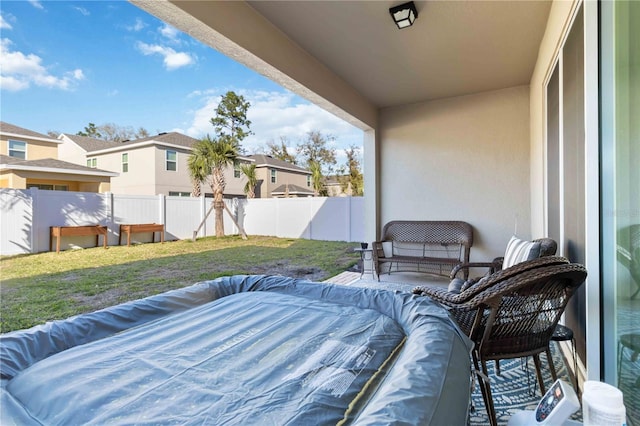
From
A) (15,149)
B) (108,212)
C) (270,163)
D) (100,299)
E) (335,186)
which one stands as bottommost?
(100,299)

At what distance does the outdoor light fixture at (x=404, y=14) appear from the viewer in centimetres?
244

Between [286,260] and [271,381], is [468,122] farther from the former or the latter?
[271,381]

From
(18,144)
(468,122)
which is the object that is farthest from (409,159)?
(18,144)

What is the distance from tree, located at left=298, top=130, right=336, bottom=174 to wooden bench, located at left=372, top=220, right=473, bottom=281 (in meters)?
12.1

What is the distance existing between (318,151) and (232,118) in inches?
199

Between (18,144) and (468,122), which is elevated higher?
Answer: (18,144)

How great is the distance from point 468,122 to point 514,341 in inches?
146

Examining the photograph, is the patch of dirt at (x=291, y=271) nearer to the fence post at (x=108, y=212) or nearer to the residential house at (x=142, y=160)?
the fence post at (x=108, y=212)

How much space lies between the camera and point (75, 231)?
629 centimetres

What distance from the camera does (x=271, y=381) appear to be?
93 centimetres

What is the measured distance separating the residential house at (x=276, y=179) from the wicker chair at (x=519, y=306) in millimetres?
13113

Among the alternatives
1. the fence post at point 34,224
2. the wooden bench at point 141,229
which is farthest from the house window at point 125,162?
the fence post at point 34,224

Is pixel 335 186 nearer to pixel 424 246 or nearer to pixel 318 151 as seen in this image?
pixel 318 151

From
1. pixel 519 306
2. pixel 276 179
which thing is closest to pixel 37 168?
pixel 276 179
